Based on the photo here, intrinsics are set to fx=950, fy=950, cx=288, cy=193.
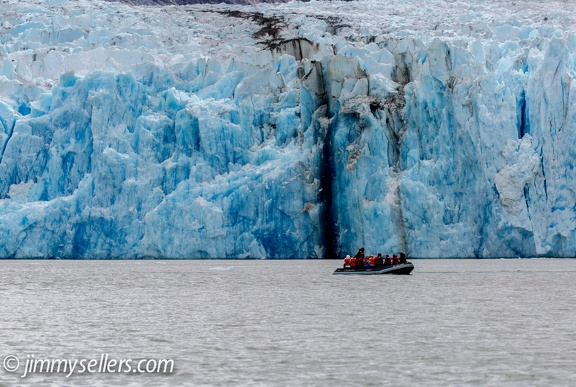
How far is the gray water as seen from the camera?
13.5 metres

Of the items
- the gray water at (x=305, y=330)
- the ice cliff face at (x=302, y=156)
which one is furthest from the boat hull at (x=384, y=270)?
the ice cliff face at (x=302, y=156)

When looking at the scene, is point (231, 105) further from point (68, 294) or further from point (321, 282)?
point (68, 294)

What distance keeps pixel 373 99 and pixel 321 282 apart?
14.7 m

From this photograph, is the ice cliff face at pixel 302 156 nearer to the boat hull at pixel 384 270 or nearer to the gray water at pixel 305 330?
the boat hull at pixel 384 270

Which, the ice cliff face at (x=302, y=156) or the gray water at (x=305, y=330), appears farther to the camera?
the ice cliff face at (x=302, y=156)

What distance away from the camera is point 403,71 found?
47.0 m

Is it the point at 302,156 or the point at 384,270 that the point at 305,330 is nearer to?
the point at 384,270

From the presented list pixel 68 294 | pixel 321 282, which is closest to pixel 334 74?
pixel 321 282

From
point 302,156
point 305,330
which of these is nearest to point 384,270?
point 302,156

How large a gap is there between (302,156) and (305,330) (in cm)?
2686

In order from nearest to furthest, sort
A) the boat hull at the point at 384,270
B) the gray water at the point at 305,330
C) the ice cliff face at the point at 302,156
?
the gray water at the point at 305,330, the boat hull at the point at 384,270, the ice cliff face at the point at 302,156

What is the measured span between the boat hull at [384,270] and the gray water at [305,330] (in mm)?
2891

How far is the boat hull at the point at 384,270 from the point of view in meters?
35.2

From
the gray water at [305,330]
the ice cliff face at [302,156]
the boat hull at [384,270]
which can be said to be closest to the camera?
the gray water at [305,330]
